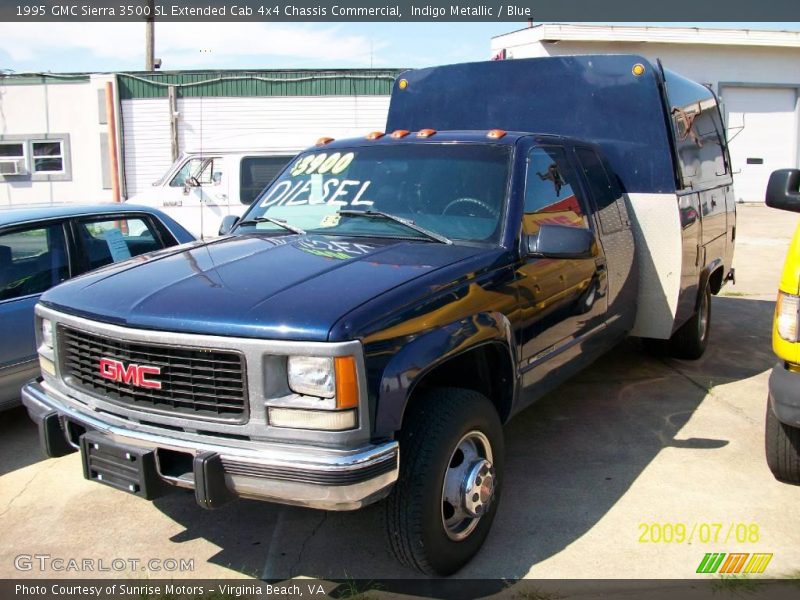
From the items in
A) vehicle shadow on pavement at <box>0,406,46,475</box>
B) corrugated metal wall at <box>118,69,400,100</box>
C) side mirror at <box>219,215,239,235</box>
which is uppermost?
corrugated metal wall at <box>118,69,400,100</box>

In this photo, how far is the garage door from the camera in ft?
70.3

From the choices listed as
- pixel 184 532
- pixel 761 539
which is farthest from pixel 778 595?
pixel 184 532

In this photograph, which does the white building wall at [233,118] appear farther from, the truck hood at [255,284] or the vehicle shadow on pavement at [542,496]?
the truck hood at [255,284]

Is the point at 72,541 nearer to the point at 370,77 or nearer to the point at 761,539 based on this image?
the point at 761,539

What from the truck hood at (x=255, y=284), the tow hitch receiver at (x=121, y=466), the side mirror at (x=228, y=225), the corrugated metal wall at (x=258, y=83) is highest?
the corrugated metal wall at (x=258, y=83)

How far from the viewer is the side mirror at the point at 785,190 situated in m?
4.16

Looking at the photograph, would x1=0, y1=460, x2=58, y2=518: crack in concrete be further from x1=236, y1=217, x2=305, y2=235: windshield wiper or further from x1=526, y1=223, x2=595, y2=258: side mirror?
x1=526, y1=223, x2=595, y2=258: side mirror

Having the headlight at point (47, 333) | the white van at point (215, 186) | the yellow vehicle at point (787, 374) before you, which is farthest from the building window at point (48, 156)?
the yellow vehicle at point (787, 374)

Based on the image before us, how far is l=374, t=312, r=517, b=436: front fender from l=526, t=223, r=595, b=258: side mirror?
0.51 metres

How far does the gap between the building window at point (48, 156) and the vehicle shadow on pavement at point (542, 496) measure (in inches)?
715

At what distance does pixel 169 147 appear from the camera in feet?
64.1

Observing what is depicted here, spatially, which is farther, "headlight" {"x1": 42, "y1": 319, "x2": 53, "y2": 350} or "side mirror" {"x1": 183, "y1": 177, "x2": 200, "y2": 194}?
"side mirror" {"x1": 183, "y1": 177, "x2": 200, "y2": 194}

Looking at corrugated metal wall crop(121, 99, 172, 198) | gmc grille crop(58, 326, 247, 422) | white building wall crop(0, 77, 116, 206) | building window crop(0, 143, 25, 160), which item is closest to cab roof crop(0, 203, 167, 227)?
gmc grille crop(58, 326, 247, 422)
